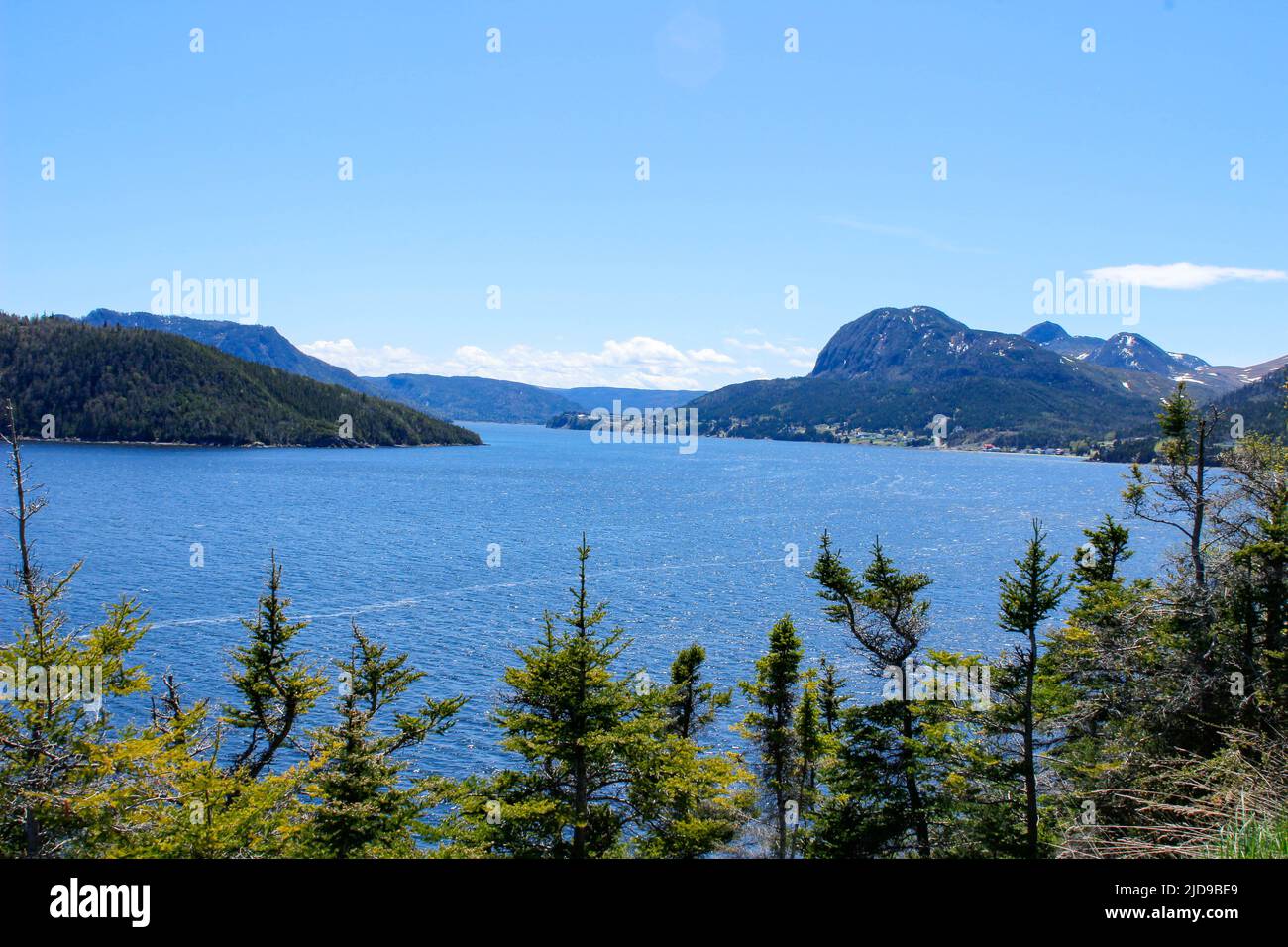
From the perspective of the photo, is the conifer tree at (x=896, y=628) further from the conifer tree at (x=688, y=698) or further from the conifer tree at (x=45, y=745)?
the conifer tree at (x=45, y=745)

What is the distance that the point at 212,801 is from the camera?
18.1m

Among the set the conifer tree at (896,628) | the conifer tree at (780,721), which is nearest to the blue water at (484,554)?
the conifer tree at (780,721)

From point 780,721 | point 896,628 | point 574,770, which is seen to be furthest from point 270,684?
point 896,628

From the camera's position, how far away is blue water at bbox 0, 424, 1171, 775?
50812 mm

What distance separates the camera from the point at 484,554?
83438 mm

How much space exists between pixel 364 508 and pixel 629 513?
38.6 m

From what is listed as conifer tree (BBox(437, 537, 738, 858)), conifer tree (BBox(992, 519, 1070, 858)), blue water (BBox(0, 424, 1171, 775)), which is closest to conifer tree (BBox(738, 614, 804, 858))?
conifer tree (BBox(437, 537, 738, 858))

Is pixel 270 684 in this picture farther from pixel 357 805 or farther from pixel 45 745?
pixel 45 745

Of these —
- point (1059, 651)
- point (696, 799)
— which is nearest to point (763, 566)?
point (1059, 651)

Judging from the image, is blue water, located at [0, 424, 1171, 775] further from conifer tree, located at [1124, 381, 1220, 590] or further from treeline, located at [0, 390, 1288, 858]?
conifer tree, located at [1124, 381, 1220, 590]

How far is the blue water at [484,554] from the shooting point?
50.8 meters
